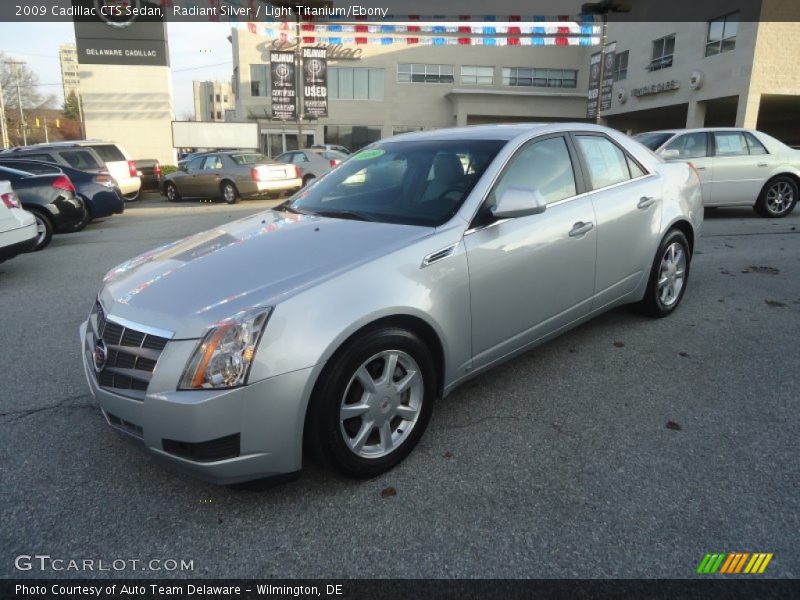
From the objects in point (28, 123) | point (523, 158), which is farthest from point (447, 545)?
point (28, 123)

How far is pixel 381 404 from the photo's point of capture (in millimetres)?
2674

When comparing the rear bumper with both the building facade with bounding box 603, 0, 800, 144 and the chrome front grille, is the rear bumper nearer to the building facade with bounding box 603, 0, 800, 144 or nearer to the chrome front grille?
the chrome front grille

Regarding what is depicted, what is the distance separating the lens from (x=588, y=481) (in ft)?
8.73

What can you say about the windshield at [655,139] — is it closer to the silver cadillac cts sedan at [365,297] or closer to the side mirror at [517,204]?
the silver cadillac cts sedan at [365,297]

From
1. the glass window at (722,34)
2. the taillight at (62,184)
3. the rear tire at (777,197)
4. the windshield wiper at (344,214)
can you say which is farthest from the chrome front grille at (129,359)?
the glass window at (722,34)

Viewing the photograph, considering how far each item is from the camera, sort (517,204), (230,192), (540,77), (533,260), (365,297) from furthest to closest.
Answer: (540,77), (230,192), (533,260), (517,204), (365,297)

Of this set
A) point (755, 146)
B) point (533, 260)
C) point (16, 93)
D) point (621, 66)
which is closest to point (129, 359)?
point (533, 260)

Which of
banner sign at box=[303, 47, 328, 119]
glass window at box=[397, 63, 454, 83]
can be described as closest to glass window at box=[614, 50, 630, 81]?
glass window at box=[397, 63, 454, 83]

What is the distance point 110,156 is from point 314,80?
51.0 ft

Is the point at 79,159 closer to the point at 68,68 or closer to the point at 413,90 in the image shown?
the point at 413,90

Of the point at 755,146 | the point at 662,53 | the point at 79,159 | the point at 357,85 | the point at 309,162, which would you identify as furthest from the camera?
the point at 357,85

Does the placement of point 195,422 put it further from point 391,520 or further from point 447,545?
point 447,545

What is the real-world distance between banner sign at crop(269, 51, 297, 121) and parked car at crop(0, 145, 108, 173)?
17032mm

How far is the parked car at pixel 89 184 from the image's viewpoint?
11.0m
